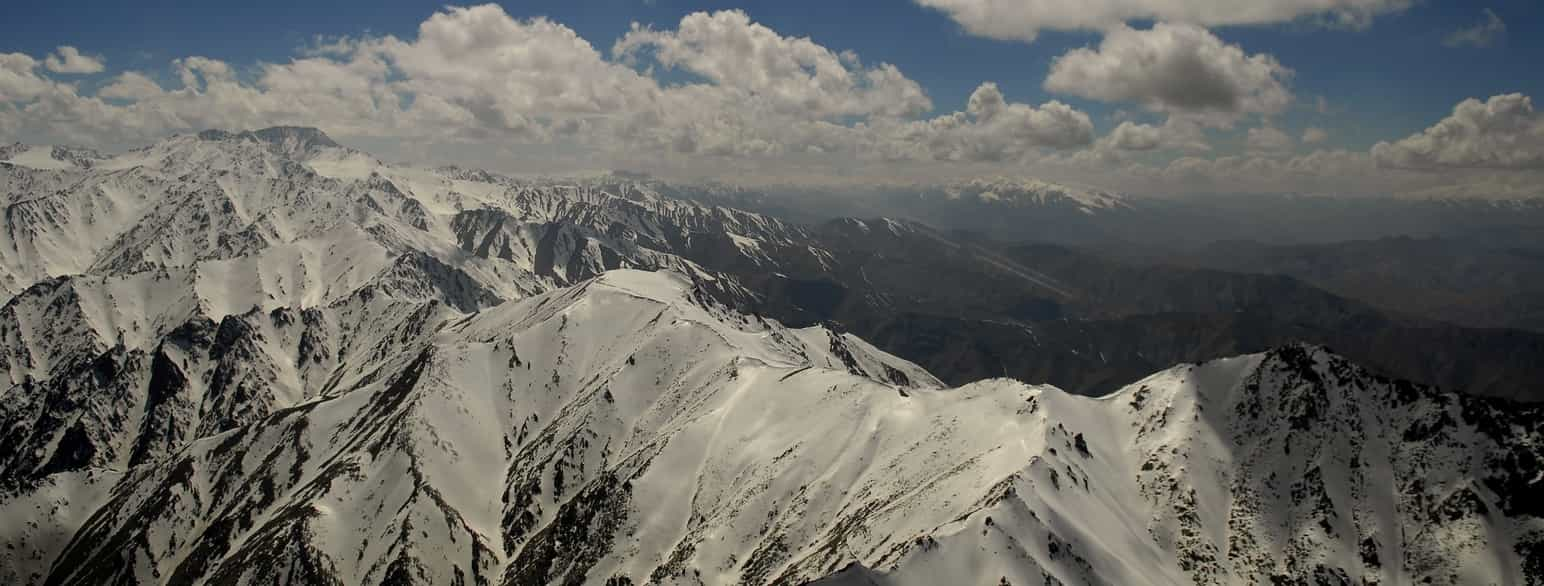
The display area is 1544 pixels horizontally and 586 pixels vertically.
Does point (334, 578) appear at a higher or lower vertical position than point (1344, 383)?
lower

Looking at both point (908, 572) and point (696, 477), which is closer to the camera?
point (908, 572)

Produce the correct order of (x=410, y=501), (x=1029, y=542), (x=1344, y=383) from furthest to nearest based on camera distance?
(x=410, y=501) < (x=1344, y=383) < (x=1029, y=542)

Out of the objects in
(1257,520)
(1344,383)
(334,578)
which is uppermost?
(1344,383)

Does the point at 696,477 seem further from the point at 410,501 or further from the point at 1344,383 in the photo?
the point at 1344,383

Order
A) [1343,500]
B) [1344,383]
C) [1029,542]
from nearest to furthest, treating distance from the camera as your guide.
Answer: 1. [1029,542]
2. [1343,500]
3. [1344,383]

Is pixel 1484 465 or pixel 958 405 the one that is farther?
pixel 958 405

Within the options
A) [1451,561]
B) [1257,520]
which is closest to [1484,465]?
[1451,561]

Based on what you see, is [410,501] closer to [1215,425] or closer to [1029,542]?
[1029,542]

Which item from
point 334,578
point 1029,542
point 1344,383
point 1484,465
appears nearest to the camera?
point 1029,542

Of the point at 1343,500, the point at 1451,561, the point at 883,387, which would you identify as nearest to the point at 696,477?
the point at 883,387
